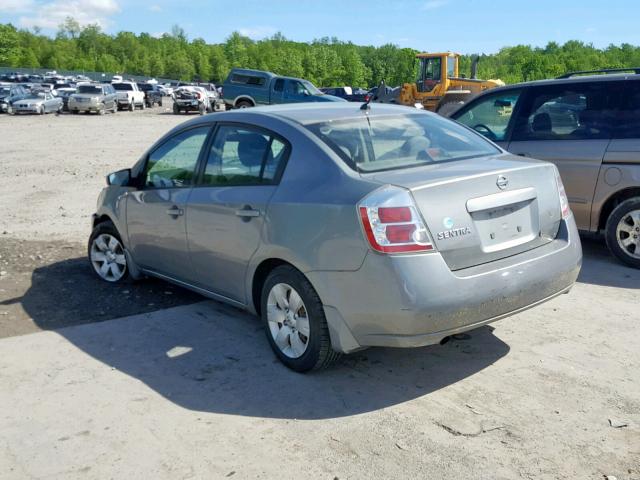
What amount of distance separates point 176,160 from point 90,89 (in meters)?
38.7

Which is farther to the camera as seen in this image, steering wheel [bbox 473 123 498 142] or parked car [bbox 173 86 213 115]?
parked car [bbox 173 86 213 115]

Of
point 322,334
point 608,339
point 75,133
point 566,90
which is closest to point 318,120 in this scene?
point 322,334

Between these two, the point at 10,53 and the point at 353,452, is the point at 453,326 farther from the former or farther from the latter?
the point at 10,53

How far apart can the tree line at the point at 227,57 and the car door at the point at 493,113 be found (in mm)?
113276

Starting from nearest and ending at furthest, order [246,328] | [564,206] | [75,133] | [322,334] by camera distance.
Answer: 1. [322,334]
2. [564,206]
3. [246,328]
4. [75,133]

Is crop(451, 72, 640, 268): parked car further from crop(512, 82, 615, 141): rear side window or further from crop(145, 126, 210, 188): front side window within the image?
crop(145, 126, 210, 188): front side window

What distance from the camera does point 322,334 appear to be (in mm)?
4211

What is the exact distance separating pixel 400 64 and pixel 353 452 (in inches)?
5932

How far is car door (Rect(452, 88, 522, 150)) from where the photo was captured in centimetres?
777

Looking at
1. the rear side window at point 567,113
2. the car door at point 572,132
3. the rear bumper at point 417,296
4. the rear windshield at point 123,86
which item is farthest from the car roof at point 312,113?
the rear windshield at point 123,86

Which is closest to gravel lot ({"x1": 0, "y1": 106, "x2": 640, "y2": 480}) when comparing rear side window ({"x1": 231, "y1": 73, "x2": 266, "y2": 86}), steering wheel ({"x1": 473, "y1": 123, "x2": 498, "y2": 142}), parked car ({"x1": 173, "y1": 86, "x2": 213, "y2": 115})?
steering wheel ({"x1": 473, "y1": 123, "x2": 498, "y2": 142})

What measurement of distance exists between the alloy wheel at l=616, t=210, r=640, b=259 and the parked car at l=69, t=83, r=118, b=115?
37.7m

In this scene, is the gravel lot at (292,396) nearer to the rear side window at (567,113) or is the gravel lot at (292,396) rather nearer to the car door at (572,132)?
the car door at (572,132)

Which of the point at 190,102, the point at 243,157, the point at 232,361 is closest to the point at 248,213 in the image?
the point at 243,157
